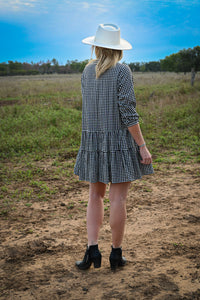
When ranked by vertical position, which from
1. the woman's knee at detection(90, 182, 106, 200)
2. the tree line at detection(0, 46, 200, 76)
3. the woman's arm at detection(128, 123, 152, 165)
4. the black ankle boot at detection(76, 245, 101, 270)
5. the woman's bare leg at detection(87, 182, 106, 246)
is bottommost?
the black ankle boot at detection(76, 245, 101, 270)

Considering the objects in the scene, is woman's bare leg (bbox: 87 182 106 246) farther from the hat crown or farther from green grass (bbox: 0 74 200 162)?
green grass (bbox: 0 74 200 162)

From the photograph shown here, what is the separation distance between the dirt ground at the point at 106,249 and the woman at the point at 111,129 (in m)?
0.37

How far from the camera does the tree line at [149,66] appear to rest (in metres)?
20.9

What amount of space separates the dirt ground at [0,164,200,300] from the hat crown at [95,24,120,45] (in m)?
1.84

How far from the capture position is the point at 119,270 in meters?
2.53

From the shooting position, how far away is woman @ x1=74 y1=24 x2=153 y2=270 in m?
2.11

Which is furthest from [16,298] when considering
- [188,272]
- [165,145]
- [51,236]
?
[165,145]

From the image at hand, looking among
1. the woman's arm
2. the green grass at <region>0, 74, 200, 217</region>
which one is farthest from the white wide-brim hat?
the green grass at <region>0, 74, 200, 217</region>

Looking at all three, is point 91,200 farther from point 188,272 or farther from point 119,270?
point 188,272

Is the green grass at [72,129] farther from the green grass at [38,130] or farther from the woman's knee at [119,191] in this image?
the woman's knee at [119,191]

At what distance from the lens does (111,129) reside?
221 centimetres

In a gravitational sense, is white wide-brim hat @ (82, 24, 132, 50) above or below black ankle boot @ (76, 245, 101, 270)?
above

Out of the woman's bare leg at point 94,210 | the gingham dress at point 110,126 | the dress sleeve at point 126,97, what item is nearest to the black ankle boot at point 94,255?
the woman's bare leg at point 94,210

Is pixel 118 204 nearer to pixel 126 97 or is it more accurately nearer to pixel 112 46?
pixel 126 97
